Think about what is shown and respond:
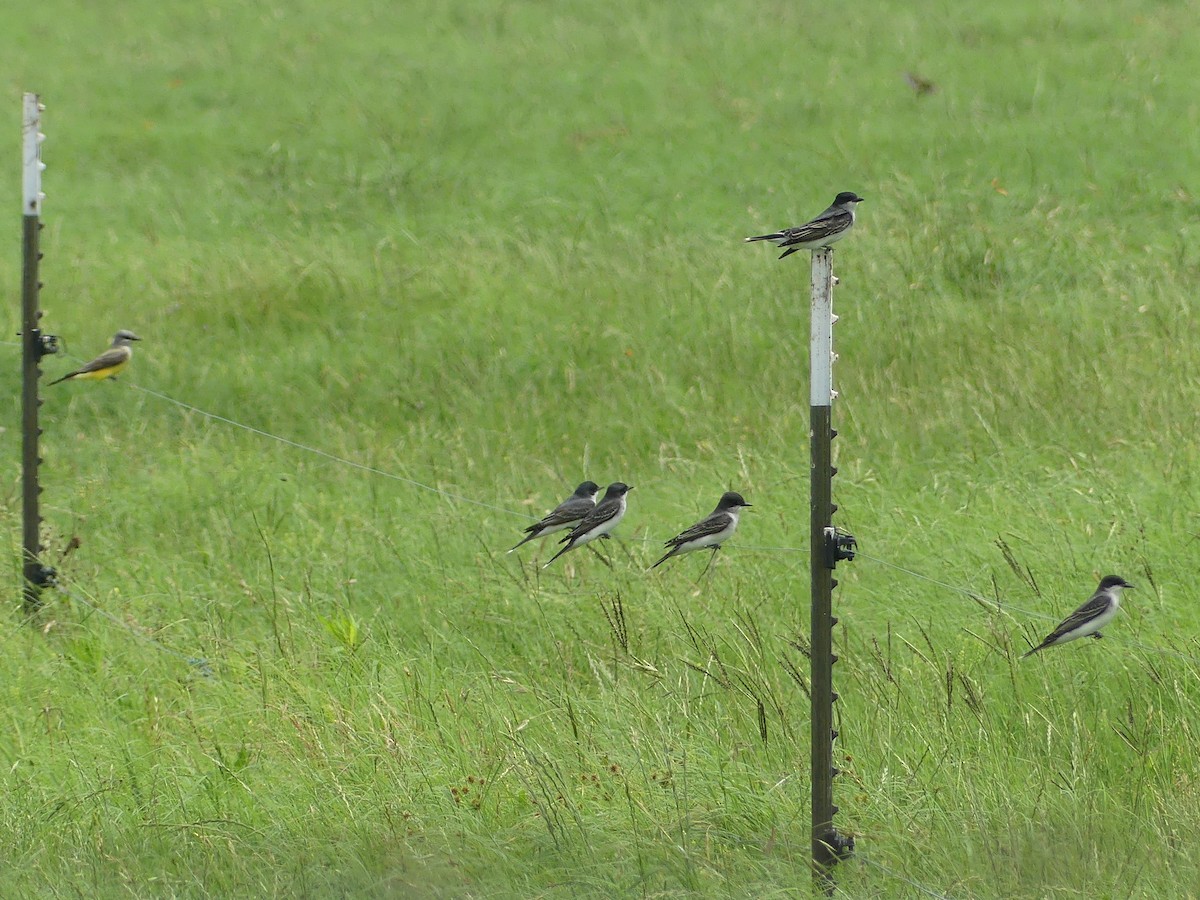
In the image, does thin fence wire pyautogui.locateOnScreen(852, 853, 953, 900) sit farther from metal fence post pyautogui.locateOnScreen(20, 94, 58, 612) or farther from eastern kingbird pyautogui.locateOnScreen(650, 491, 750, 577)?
metal fence post pyautogui.locateOnScreen(20, 94, 58, 612)

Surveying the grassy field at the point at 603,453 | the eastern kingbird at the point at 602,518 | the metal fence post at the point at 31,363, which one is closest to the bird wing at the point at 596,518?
the eastern kingbird at the point at 602,518

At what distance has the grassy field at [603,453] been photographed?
16.2 feet

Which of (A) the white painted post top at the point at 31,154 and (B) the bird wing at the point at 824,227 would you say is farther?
(A) the white painted post top at the point at 31,154

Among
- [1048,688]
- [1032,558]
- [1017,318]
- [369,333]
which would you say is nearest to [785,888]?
[1048,688]

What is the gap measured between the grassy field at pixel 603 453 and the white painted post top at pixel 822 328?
1.27m

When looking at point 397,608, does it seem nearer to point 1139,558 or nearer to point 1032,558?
point 1032,558

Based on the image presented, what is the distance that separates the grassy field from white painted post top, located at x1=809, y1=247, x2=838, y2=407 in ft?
4.15

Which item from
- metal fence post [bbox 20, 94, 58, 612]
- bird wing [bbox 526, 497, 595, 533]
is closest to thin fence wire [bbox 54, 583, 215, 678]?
metal fence post [bbox 20, 94, 58, 612]

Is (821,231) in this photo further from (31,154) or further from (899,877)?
(31,154)

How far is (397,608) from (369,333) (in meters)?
5.18

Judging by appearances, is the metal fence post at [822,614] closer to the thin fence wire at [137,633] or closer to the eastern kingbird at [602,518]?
the eastern kingbird at [602,518]

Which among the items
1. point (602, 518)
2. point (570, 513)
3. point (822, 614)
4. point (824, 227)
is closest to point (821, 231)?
point (824, 227)

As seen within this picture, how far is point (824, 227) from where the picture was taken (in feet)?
19.4

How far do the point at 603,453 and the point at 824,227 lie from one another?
4.10 meters
